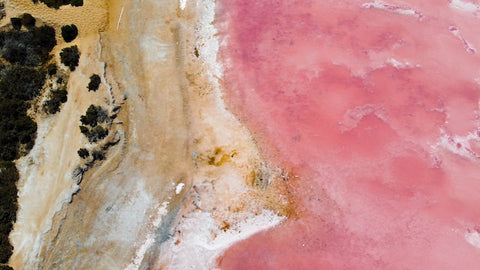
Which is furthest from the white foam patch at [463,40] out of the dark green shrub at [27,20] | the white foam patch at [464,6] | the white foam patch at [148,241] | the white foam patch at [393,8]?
the dark green shrub at [27,20]

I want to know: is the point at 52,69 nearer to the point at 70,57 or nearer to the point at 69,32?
the point at 70,57

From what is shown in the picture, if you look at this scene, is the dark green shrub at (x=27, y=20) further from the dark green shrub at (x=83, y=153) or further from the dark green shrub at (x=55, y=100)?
the dark green shrub at (x=83, y=153)

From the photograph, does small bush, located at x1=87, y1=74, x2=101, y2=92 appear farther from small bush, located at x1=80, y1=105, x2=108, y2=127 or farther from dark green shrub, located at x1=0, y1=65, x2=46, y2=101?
dark green shrub, located at x1=0, y1=65, x2=46, y2=101

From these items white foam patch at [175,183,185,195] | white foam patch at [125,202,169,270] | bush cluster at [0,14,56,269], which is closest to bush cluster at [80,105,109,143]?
bush cluster at [0,14,56,269]

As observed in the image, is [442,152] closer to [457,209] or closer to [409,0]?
[457,209]

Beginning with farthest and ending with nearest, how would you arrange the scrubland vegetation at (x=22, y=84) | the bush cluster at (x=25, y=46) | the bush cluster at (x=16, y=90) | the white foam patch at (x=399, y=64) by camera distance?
the bush cluster at (x=25, y=46) → the white foam patch at (x=399, y=64) → the scrubland vegetation at (x=22, y=84) → the bush cluster at (x=16, y=90)

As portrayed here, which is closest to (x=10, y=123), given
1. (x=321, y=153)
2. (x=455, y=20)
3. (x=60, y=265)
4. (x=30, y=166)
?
(x=30, y=166)
